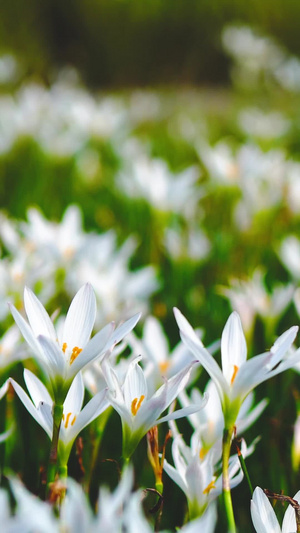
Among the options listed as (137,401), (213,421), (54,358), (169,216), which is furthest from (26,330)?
(169,216)

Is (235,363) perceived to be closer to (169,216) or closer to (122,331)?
(122,331)

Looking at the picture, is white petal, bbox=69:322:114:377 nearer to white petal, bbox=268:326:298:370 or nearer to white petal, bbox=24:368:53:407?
white petal, bbox=24:368:53:407

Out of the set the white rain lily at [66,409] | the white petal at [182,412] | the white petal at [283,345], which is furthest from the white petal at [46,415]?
the white petal at [283,345]

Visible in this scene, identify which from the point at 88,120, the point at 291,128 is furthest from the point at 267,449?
the point at 291,128

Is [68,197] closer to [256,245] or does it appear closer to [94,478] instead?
[256,245]

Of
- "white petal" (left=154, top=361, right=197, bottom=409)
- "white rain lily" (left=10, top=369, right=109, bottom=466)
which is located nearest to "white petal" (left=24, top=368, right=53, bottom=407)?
"white rain lily" (left=10, top=369, right=109, bottom=466)

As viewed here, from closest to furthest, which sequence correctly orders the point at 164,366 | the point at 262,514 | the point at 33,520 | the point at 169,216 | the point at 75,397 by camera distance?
the point at 33,520 → the point at 262,514 → the point at 75,397 → the point at 164,366 → the point at 169,216

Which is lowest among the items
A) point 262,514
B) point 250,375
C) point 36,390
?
point 262,514

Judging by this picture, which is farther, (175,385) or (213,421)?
(213,421)

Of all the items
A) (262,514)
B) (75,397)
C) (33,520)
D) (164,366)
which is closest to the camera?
(33,520)
